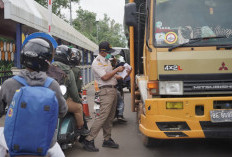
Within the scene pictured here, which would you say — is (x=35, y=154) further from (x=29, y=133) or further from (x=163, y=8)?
(x=163, y=8)

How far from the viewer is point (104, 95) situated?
236 inches

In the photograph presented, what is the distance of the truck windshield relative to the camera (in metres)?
5.16

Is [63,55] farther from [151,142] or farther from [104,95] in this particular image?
[151,142]

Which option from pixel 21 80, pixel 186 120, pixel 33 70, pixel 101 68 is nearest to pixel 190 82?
pixel 186 120

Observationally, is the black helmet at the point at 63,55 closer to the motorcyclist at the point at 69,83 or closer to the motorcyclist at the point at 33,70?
the motorcyclist at the point at 69,83

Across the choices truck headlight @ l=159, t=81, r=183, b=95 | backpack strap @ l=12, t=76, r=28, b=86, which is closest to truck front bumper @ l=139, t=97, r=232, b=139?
truck headlight @ l=159, t=81, r=183, b=95

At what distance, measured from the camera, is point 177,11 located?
5336 mm

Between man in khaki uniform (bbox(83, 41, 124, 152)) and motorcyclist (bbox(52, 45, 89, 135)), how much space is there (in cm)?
38

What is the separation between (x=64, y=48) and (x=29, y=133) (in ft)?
10.3

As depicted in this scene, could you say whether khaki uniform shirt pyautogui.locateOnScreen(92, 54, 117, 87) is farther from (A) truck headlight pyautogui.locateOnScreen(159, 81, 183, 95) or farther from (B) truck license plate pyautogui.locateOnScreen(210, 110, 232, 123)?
(B) truck license plate pyautogui.locateOnScreen(210, 110, 232, 123)

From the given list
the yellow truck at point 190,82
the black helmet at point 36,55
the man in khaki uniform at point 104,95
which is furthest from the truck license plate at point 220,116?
the black helmet at point 36,55

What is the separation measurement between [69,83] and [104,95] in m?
0.94

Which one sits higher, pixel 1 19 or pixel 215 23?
pixel 1 19

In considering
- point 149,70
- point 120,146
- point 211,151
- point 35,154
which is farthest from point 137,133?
point 35,154
